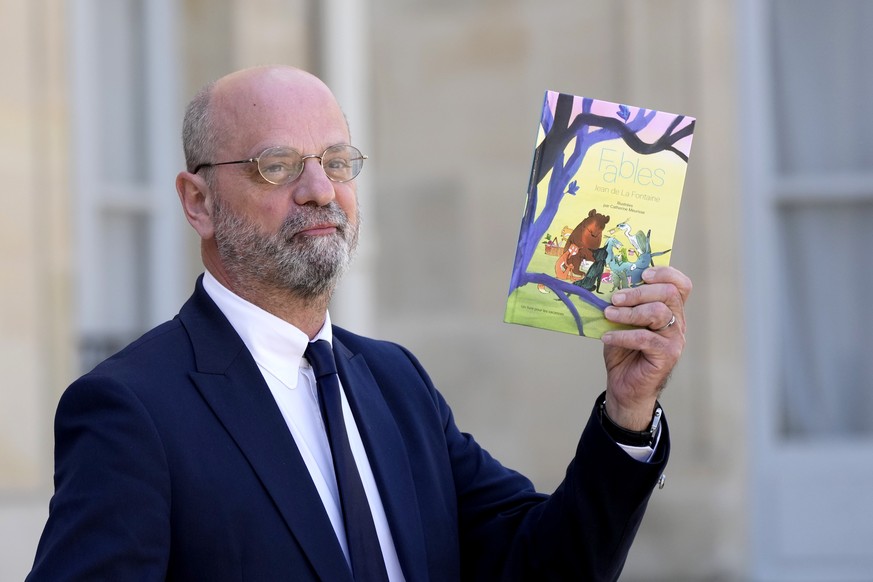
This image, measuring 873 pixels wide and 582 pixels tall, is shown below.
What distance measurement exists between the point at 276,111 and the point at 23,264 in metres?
2.39

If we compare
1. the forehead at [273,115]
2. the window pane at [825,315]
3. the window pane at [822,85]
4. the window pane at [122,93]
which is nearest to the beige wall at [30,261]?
the window pane at [122,93]

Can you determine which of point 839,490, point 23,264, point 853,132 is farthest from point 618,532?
point 853,132

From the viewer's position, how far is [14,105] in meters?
4.62

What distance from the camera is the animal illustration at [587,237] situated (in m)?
2.38

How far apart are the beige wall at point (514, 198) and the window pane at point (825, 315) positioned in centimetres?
40

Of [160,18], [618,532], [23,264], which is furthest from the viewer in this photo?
[160,18]

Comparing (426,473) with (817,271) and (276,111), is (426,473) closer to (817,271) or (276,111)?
(276,111)

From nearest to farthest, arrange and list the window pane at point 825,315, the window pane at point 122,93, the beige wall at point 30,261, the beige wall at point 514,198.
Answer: the beige wall at point 30,261
the window pane at point 122,93
the beige wall at point 514,198
the window pane at point 825,315

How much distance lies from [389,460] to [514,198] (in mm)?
3991

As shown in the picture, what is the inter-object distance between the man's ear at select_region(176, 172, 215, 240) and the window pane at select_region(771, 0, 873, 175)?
4.39 m

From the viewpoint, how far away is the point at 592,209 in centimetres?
241

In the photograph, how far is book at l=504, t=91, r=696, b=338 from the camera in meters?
Answer: 2.37

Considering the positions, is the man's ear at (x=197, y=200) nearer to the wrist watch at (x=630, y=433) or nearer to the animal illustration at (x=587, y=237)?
the animal illustration at (x=587, y=237)

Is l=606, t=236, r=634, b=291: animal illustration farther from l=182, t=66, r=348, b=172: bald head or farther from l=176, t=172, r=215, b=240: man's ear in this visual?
l=176, t=172, r=215, b=240: man's ear
